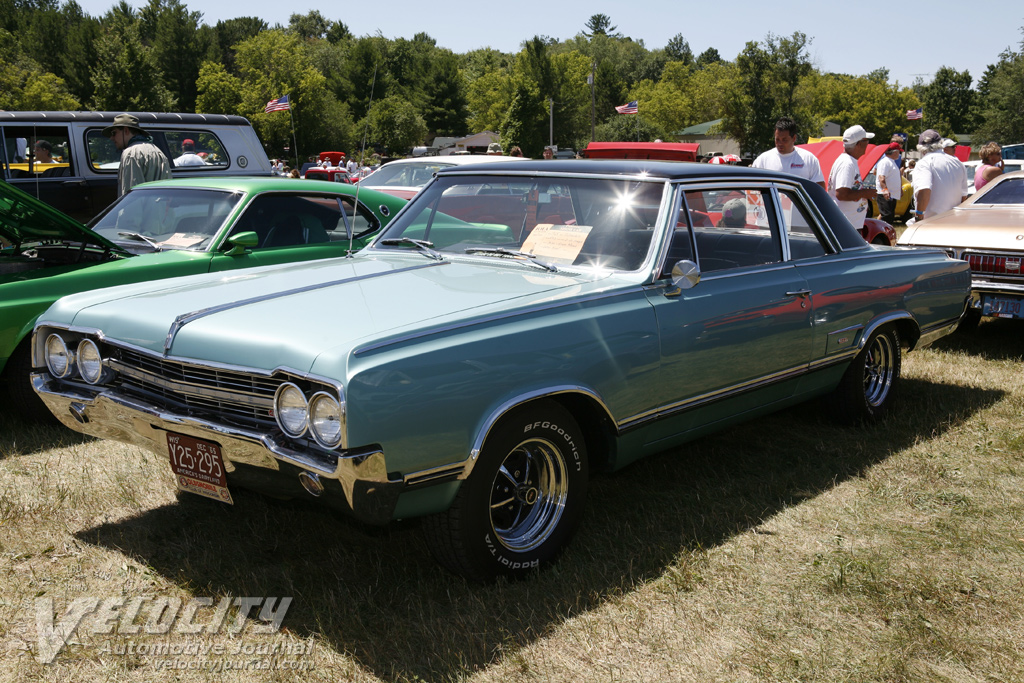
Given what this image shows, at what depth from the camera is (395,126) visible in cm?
6975

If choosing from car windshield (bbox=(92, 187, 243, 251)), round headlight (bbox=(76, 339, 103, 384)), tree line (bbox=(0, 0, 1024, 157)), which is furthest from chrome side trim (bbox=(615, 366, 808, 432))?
tree line (bbox=(0, 0, 1024, 157))

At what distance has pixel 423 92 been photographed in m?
92.1

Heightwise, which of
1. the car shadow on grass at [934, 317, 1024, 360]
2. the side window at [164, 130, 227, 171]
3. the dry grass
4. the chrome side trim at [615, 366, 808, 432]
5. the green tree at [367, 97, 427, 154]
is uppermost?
the green tree at [367, 97, 427, 154]

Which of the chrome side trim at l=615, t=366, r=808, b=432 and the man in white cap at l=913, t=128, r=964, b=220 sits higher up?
the man in white cap at l=913, t=128, r=964, b=220

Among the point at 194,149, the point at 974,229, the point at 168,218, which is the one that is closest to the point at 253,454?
the point at 168,218

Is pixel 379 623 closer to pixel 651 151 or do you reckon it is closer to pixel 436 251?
pixel 436 251

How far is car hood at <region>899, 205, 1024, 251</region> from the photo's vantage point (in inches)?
269

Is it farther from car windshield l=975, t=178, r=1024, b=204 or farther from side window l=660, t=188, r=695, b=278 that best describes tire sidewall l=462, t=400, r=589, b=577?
car windshield l=975, t=178, r=1024, b=204

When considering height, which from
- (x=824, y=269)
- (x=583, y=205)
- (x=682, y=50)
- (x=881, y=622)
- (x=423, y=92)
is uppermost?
(x=682, y=50)

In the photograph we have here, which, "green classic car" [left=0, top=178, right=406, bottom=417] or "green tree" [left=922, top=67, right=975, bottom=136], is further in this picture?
"green tree" [left=922, top=67, right=975, bottom=136]

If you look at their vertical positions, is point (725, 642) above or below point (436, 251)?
below

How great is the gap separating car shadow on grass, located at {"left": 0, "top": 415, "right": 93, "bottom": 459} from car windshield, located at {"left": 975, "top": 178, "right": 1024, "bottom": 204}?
7797mm

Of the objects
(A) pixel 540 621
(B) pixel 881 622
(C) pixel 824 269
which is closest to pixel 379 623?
(A) pixel 540 621

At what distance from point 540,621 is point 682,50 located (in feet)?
600
